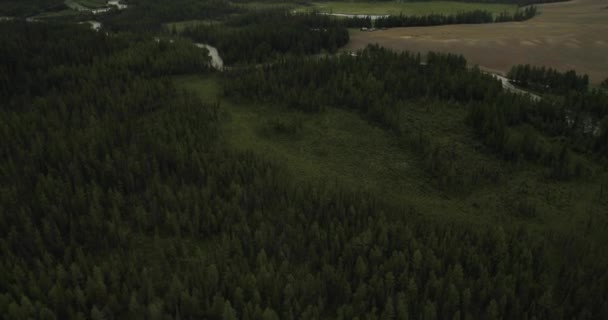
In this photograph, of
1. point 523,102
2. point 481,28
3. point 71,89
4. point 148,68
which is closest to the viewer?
point 523,102

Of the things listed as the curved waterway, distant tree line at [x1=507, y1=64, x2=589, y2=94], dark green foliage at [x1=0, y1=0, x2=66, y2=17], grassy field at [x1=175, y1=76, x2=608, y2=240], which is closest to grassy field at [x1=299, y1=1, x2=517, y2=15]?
the curved waterway

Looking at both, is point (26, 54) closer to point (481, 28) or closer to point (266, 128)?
point (266, 128)

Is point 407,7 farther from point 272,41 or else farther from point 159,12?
point 159,12

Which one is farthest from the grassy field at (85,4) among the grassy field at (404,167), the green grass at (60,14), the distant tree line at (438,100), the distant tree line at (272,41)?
the grassy field at (404,167)

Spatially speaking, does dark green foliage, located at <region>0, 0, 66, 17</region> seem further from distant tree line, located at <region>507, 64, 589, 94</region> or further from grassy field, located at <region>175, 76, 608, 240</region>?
distant tree line, located at <region>507, 64, 589, 94</region>

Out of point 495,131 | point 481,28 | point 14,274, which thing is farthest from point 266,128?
point 481,28

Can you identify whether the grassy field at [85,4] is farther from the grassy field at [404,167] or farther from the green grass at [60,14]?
the grassy field at [404,167]
